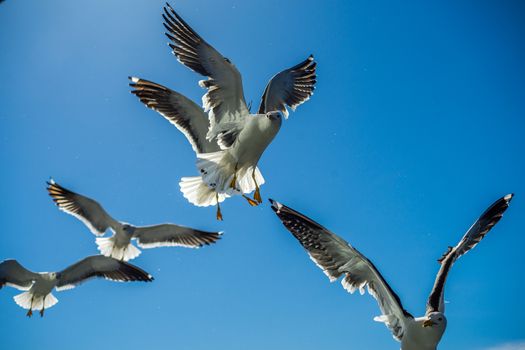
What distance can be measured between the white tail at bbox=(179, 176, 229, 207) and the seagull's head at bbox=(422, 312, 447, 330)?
130 inches

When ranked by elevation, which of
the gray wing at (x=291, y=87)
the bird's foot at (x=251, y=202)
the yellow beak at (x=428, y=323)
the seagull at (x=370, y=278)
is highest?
the gray wing at (x=291, y=87)

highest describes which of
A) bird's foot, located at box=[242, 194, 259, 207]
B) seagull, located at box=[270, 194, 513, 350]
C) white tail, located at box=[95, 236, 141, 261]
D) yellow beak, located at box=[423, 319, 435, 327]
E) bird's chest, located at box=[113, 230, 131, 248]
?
bird's chest, located at box=[113, 230, 131, 248]

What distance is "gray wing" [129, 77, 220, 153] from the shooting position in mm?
7168

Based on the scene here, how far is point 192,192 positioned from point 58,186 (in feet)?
11.5

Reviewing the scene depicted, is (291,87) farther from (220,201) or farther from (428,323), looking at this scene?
(428,323)

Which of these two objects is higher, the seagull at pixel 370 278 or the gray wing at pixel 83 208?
the gray wing at pixel 83 208

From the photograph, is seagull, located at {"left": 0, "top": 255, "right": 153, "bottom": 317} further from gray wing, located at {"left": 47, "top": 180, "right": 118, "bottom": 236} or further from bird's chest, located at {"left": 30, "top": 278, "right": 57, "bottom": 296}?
gray wing, located at {"left": 47, "top": 180, "right": 118, "bottom": 236}

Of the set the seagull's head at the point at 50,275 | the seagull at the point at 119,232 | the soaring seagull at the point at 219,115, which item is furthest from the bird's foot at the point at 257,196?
the seagull's head at the point at 50,275

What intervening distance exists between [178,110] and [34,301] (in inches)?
203

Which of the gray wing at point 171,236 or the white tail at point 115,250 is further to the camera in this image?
the gray wing at point 171,236

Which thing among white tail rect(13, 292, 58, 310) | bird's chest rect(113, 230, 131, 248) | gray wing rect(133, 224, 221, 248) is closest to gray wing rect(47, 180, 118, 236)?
bird's chest rect(113, 230, 131, 248)

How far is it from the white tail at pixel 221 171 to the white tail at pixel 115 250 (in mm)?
3652

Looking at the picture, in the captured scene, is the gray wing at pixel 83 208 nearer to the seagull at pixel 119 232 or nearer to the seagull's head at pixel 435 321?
the seagull at pixel 119 232

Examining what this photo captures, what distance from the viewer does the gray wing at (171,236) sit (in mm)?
9609
